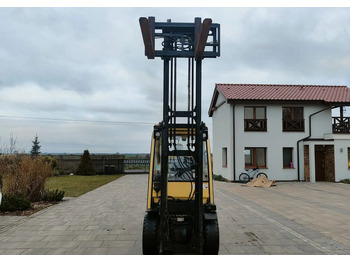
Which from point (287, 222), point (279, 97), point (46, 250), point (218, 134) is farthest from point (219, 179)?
point (46, 250)

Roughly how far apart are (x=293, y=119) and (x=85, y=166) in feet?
54.0

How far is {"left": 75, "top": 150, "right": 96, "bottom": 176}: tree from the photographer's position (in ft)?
78.3

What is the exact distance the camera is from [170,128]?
4715mm

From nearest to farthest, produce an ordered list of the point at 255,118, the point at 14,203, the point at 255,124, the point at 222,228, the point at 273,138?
1. the point at 222,228
2. the point at 14,203
3. the point at 273,138
4. the point at 255,124
5. the point at 255,118

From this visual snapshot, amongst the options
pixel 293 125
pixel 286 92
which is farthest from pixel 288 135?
pixel 286 92

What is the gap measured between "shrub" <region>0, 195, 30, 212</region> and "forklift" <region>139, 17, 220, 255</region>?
5.85 m

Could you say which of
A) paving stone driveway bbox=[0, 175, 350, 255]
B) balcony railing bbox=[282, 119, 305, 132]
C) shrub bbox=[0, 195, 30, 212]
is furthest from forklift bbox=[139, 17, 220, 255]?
balcony railing bbox=[282, 119, 305, 132]

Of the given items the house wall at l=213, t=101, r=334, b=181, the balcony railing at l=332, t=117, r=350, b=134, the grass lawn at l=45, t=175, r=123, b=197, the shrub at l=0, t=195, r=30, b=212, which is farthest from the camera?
the balcony railing at l=332, t=117, r=350, b=134

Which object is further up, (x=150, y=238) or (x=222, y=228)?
(x=150, y=238)

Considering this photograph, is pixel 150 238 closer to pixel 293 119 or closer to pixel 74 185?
pixel 74 185

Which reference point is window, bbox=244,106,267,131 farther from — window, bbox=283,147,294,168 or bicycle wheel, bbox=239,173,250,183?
bicycle wheel, bbox=239,173,250,183

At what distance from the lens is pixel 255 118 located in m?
18.0

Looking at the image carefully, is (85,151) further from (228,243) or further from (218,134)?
(228,243)

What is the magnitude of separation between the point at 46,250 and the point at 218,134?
16890 millimetres
